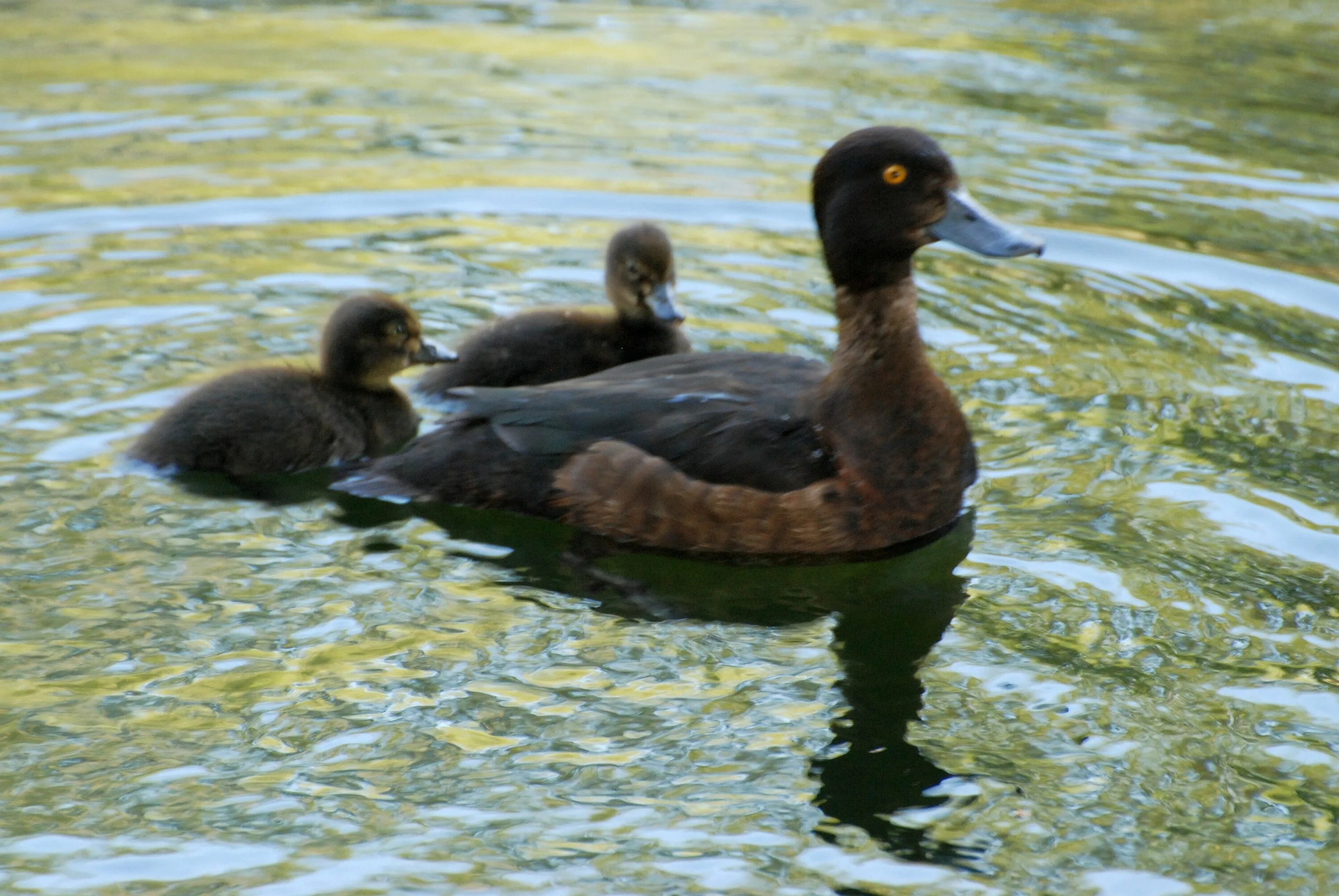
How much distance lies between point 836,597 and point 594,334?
2.12 m

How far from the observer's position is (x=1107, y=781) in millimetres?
4254

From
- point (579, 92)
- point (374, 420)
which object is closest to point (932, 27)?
point (579, 92)

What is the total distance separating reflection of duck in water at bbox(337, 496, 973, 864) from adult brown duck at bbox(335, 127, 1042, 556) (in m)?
Result: 0.09

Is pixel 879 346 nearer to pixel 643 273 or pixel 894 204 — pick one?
pixel 894 204

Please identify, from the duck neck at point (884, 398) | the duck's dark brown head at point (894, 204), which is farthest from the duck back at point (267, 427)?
the duck's dark brown head at point (894, 204)

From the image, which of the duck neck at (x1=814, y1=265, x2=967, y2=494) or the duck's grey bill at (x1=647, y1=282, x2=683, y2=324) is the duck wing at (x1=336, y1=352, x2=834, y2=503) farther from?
the duck's grey bill at (x1=647, y1=282, x2=683, y2=324)

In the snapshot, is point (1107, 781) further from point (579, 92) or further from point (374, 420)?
point (579, 92)

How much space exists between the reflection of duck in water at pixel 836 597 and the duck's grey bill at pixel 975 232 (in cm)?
98

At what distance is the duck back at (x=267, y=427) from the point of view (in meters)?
6.06

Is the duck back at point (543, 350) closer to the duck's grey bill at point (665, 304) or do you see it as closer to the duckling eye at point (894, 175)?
the duck's grey bill at point (665, 304)

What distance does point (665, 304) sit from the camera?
7.05 meters

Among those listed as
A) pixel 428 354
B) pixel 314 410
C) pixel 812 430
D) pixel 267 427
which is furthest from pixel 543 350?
pixel 812 430

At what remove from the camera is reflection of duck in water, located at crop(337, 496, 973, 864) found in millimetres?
4391

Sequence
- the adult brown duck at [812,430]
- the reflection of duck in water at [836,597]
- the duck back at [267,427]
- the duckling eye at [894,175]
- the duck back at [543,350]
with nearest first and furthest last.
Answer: the reflection of duck in water at [836,597], the adult brown duck at [812,430], the duckling eye at [894,175], the duck back at [267,427], the duck back at [543,350]
